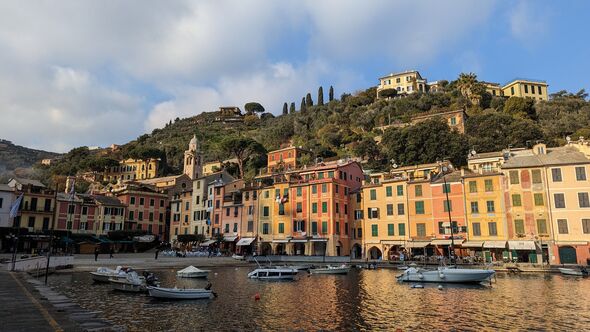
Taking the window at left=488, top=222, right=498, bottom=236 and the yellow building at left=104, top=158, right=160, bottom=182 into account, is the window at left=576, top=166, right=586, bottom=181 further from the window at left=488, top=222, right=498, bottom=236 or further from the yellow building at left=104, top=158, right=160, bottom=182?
the yellow building at left=104, top=158, right=160, bottom=182

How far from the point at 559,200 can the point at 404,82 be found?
9517 centimetres

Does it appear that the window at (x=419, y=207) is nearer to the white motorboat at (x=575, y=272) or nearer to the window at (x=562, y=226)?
the window at (x=562, y=226)

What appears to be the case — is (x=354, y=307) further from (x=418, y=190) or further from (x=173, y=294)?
(x=418, y=190)

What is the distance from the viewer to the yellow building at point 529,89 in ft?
381

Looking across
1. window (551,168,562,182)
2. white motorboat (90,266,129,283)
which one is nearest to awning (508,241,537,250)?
window (551,168,562,182)

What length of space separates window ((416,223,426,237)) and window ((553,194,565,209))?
15.9 m

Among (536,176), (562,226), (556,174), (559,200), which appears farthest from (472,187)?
(562,226)

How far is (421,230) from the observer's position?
185ft

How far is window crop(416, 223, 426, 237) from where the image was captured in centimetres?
5606

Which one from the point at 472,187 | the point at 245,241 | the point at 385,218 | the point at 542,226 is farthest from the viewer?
the point at 245,241

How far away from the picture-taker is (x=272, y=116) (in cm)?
19900

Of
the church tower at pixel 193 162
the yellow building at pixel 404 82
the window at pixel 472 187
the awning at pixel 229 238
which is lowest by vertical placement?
the awning at pixel 229 238

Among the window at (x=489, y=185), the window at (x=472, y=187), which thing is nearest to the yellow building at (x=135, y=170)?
the window at (x=472, y=187)

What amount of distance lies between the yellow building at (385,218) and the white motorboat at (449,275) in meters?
21.8
